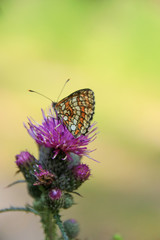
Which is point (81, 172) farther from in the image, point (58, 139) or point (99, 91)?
point (99, 91)

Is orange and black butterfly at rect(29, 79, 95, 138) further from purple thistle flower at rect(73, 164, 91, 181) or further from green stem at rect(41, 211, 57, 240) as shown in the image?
green stem at rect(41, 211, 57, 240)

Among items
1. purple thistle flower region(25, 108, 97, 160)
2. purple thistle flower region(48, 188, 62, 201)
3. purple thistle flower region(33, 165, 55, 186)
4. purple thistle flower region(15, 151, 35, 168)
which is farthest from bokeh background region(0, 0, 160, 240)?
purple thistle flower region(48, 188, 62, 201)

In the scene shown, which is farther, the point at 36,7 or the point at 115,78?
the point at 36,7

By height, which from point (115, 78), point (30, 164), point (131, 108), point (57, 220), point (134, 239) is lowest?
point (134, 239)

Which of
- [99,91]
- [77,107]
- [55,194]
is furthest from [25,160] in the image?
[99,91]

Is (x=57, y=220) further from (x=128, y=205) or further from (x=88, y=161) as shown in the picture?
(x=88, y=161)

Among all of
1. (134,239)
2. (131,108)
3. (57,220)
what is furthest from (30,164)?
(131,108)
